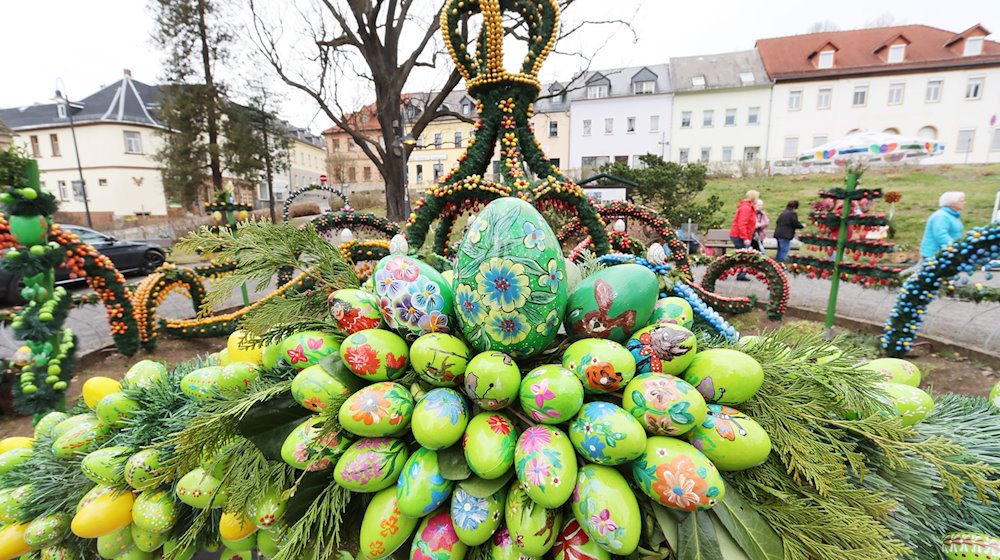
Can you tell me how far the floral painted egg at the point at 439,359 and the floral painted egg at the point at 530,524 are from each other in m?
0.29

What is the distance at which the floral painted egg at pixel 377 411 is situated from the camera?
37.3 inches

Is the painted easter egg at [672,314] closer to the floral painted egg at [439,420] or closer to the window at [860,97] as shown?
the floral painted egg at [439,420]

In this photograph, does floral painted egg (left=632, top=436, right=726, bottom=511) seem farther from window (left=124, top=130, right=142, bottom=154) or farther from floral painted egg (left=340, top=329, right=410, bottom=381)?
window (left=124, top=130, right=142, bottom=154)

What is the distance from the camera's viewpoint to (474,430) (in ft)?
3.11

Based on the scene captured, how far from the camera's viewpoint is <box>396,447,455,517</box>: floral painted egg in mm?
933

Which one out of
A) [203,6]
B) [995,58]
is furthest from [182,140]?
[995,58]

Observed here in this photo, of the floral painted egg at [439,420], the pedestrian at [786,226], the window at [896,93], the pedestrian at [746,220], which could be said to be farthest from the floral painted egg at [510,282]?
the window at [896,93]

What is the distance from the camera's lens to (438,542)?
0.97m

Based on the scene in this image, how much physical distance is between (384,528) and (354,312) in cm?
52

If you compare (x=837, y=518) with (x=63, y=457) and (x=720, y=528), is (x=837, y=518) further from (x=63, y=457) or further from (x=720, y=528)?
(x=63, y=457)

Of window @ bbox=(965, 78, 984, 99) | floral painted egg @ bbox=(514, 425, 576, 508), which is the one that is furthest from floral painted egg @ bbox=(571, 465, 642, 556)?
window @ bbox=(965, 78, 984, 99)

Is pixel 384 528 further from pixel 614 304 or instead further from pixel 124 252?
pixel 124 252

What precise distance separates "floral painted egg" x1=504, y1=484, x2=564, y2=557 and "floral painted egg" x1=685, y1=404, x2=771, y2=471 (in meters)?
0.30

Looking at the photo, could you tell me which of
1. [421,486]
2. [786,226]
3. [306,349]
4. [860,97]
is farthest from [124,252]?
[860,97]
